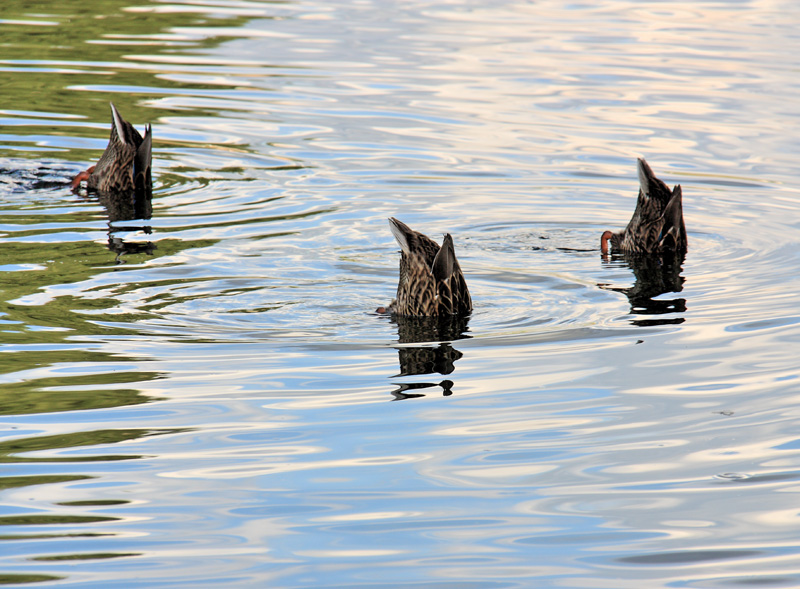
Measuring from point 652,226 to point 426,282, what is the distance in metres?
3.25

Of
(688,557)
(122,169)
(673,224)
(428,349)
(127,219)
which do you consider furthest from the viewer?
(122,169)

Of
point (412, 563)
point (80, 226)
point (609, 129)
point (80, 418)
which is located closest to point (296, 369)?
point (80, 418)

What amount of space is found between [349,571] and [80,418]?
2176 millimetres

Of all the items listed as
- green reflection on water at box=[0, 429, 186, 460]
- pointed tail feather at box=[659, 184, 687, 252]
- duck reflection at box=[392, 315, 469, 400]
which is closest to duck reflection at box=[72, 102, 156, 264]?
duck reflection at box=[392, 315, 469, 400]

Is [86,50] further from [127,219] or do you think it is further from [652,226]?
[652,226]

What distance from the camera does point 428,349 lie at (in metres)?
7.86

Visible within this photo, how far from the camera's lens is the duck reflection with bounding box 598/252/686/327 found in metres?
8.88

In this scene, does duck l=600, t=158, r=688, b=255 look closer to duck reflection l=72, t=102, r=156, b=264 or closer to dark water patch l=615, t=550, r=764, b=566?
duck reflection l=72, t=102, r=156, b=264

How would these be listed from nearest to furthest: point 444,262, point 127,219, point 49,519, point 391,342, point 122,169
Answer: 1. point 49,519
2. point 391,342
3. point 444,262
4. point 127,219
5. point 122,169

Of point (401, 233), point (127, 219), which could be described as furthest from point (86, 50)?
point (401, 233)

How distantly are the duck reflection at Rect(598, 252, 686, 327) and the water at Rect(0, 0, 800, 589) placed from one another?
6 centimetres

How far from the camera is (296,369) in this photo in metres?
7.27

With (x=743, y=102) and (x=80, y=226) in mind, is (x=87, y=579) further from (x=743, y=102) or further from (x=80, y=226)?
(x=743, y=102)

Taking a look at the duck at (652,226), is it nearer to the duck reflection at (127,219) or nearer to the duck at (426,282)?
the duck at (426,282)
